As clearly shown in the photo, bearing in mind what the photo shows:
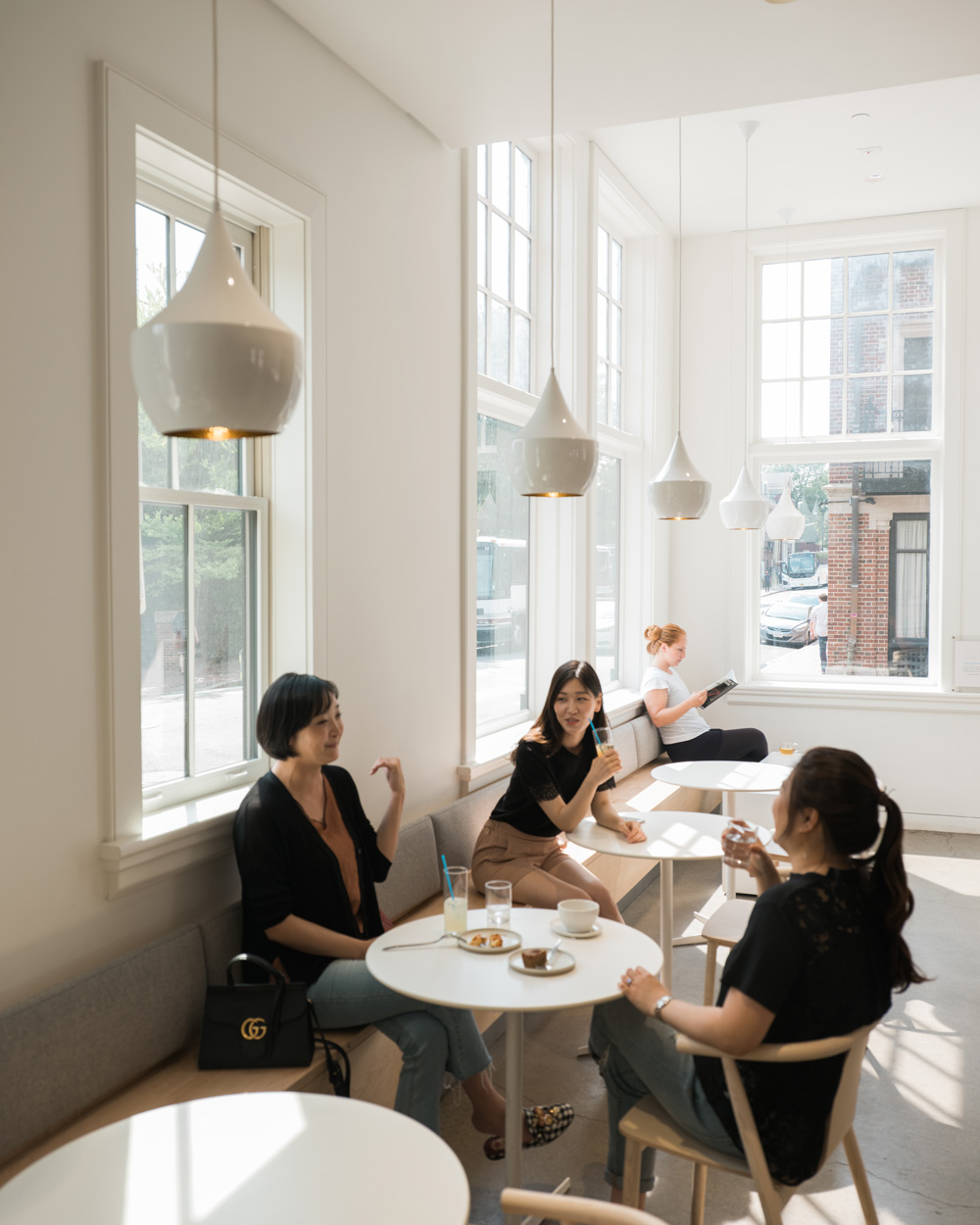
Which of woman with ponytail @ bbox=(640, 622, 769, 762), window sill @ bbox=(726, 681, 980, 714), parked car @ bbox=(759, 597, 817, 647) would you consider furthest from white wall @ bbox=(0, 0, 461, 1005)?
parked car @ bbox=(759, 597, 817, 647)

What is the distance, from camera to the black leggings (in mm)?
5504

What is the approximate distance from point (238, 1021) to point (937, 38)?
3145 millimetres

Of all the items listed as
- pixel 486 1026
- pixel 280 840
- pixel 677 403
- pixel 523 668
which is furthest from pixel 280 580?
pixel 677 403

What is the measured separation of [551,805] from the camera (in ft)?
10.1

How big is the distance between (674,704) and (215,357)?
14.9 ft

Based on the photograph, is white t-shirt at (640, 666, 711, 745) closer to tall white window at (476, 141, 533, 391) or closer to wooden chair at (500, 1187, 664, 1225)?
tall white window at (476, 141, 533, 391)

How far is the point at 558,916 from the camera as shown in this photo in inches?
89.1

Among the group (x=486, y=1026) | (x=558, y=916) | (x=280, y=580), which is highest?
(x=280, y=580)

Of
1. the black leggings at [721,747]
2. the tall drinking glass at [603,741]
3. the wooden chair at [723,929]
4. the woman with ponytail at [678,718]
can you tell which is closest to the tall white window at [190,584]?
the tall drinking glass at [603,741]

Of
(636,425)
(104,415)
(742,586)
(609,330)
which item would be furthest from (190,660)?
(742,586)

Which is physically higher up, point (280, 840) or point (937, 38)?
point (937, 38)

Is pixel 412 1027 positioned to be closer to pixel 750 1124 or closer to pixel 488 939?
pixel 488 939

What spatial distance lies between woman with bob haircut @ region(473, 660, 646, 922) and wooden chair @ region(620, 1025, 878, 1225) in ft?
3.82

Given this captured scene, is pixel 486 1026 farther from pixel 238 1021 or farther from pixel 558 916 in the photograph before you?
pixel 238 1021
